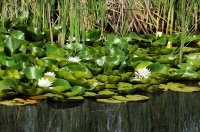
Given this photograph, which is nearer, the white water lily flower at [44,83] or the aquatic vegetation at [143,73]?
the white water lily flower at [44,83]

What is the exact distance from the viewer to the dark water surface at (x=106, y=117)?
147 inches

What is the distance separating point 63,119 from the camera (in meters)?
3.91

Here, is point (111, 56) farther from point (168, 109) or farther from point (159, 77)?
point (168, 109)

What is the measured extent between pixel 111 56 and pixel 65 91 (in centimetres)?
87

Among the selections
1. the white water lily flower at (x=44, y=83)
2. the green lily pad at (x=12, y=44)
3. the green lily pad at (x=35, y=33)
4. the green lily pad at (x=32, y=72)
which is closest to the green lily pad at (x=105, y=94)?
the white water lily flower at (x=44, y=83)

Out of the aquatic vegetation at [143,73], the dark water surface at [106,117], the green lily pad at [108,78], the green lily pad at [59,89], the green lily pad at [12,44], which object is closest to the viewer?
the dark water surface at [106,117]

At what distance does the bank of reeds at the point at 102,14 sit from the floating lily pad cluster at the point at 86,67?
0.81ft

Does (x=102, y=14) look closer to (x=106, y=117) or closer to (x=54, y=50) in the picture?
(x=54, y=50)

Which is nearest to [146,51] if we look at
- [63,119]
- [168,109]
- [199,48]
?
[199,48]

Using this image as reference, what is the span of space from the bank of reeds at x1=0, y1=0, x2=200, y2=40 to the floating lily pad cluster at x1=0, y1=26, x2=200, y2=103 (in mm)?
248

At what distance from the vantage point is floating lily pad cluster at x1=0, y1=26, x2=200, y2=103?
4309 mm

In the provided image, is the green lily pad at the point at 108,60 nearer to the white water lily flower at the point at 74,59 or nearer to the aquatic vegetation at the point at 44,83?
the white water lily flower at the point at 74,59

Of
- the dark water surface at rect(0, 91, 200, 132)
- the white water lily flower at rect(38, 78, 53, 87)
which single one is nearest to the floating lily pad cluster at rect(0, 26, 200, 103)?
the white water lily flower at rect(38, 78, 53, 87)

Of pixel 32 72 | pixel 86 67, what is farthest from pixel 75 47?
pixel 32 72
